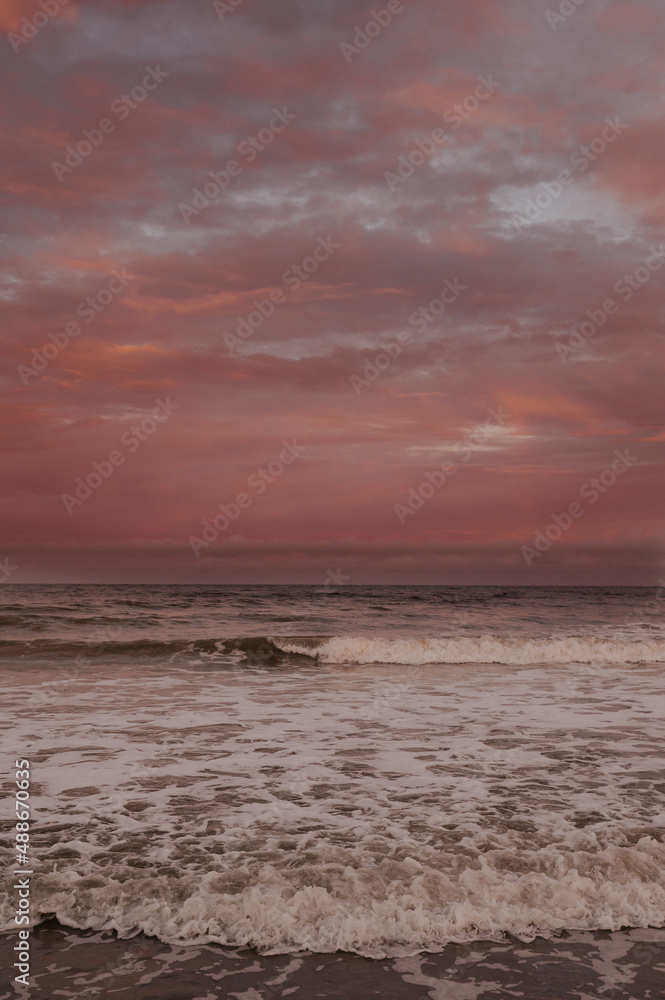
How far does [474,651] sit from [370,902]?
21.1 m

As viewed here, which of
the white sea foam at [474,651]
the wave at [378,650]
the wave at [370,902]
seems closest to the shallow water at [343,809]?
the wave at [370,902]

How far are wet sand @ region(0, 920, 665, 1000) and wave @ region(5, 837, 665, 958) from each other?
135mm

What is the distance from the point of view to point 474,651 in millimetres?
25641

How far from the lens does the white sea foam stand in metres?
25.2

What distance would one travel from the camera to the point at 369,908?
17.2 feet

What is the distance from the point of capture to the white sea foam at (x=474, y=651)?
82.7ft

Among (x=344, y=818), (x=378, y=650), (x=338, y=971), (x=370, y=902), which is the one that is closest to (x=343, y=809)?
(x=344, y=818)

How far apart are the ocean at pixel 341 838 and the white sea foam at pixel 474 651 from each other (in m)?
8.74

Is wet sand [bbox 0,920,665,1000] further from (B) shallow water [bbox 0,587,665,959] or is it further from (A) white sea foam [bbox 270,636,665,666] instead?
(A) white sea foam [bbox 270,636,665,666]

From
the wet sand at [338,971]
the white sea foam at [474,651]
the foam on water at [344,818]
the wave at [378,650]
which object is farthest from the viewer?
the white sea foam at [474,651]

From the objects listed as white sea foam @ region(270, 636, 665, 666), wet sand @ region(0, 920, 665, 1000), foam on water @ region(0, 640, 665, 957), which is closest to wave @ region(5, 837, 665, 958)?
foam on water @ region(0, 640, 665, 957)

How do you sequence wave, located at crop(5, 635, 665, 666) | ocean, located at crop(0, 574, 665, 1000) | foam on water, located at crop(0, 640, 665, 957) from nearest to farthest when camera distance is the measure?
ocean, located at crop(0, 574, 665, 1000)
foam on water, located at crop(0, 640, 665, 957)
wave, located at crop(5, 635, 665, 666)

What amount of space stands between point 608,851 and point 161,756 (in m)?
6.29

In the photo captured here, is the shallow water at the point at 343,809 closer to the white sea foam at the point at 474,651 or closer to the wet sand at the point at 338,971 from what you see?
the wet sand at the point at 338,971
